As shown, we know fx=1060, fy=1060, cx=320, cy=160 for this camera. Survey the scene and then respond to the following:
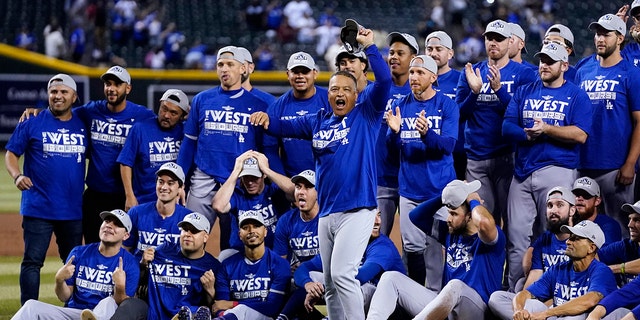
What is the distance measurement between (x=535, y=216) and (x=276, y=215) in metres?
2.03

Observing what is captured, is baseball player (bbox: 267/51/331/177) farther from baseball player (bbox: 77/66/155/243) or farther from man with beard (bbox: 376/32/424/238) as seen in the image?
baseball player (bbox: 77/66/155/243)

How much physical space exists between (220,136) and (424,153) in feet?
5.43

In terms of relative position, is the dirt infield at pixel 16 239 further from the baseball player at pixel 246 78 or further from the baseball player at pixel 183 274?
the baseball player at pixel 183 274

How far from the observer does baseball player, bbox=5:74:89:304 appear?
27.3 ft

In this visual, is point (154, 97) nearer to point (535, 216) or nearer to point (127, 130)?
point (127, 130)

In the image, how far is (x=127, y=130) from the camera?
8688mm

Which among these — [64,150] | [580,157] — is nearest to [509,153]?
[580,157]

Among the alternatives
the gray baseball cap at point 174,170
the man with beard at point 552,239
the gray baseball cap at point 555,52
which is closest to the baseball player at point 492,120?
the gray baseball cap at point 555,52

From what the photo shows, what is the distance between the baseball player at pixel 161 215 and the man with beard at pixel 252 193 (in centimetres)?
31

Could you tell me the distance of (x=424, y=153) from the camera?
25.3 feet

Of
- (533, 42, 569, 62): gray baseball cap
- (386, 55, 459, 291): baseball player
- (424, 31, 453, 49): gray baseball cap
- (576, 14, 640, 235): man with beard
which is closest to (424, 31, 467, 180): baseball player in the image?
(424, 31, 453, 49): gray baseball cap

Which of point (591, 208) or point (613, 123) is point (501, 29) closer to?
point (613, 123)

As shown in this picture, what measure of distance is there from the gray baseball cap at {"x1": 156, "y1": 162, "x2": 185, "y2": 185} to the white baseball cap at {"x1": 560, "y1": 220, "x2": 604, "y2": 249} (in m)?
2.85

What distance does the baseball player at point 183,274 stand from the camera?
24.8 feet
